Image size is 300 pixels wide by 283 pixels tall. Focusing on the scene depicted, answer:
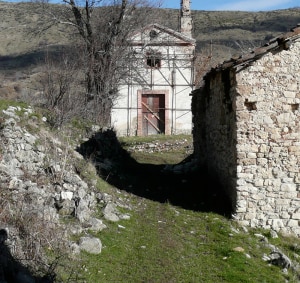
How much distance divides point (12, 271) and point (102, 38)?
55.0ft

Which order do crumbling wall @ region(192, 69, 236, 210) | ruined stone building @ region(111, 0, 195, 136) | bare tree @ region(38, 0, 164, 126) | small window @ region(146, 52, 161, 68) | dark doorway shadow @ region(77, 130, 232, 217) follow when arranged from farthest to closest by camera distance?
small window @ region(146, 52, 161, 68), ruined stone building @ region(111, 0, 195, 136), bare tree @ region(38, 0, 164, 126), dark doorway shadow @ region(77, 130, 232, 217), crumbling wall @ region(192, 69, 236, 210)

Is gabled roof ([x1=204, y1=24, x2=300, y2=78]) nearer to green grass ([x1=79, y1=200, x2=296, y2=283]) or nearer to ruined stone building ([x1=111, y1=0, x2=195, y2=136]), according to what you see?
green grass ([x1=79, y1=200, x2=296, y2=283])

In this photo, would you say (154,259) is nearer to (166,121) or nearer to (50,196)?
(50,196)

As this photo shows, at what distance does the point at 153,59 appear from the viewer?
25.3 metres

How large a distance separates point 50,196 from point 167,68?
724 inches

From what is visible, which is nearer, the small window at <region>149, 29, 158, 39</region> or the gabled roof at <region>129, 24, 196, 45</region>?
the gabled roof at <region>129, 24, 196, 45</region>

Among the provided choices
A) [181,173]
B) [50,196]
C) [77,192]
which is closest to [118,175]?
[181,173]

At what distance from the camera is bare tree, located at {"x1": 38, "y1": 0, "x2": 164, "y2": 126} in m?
19.6

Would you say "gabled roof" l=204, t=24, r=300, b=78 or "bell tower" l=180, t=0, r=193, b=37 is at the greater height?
"bell tower" l=180, t=0, r=193, b=37

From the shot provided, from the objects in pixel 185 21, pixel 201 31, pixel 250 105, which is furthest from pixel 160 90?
pixel 201 31

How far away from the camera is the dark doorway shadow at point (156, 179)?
10.5 meters

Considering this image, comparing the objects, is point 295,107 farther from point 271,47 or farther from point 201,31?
point 201,31

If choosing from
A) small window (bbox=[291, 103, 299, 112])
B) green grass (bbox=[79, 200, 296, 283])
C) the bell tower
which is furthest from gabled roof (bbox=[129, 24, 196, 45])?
green grass (bbox=[79, 200, 296, 283])

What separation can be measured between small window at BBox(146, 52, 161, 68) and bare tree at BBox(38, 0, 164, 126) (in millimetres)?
3281
